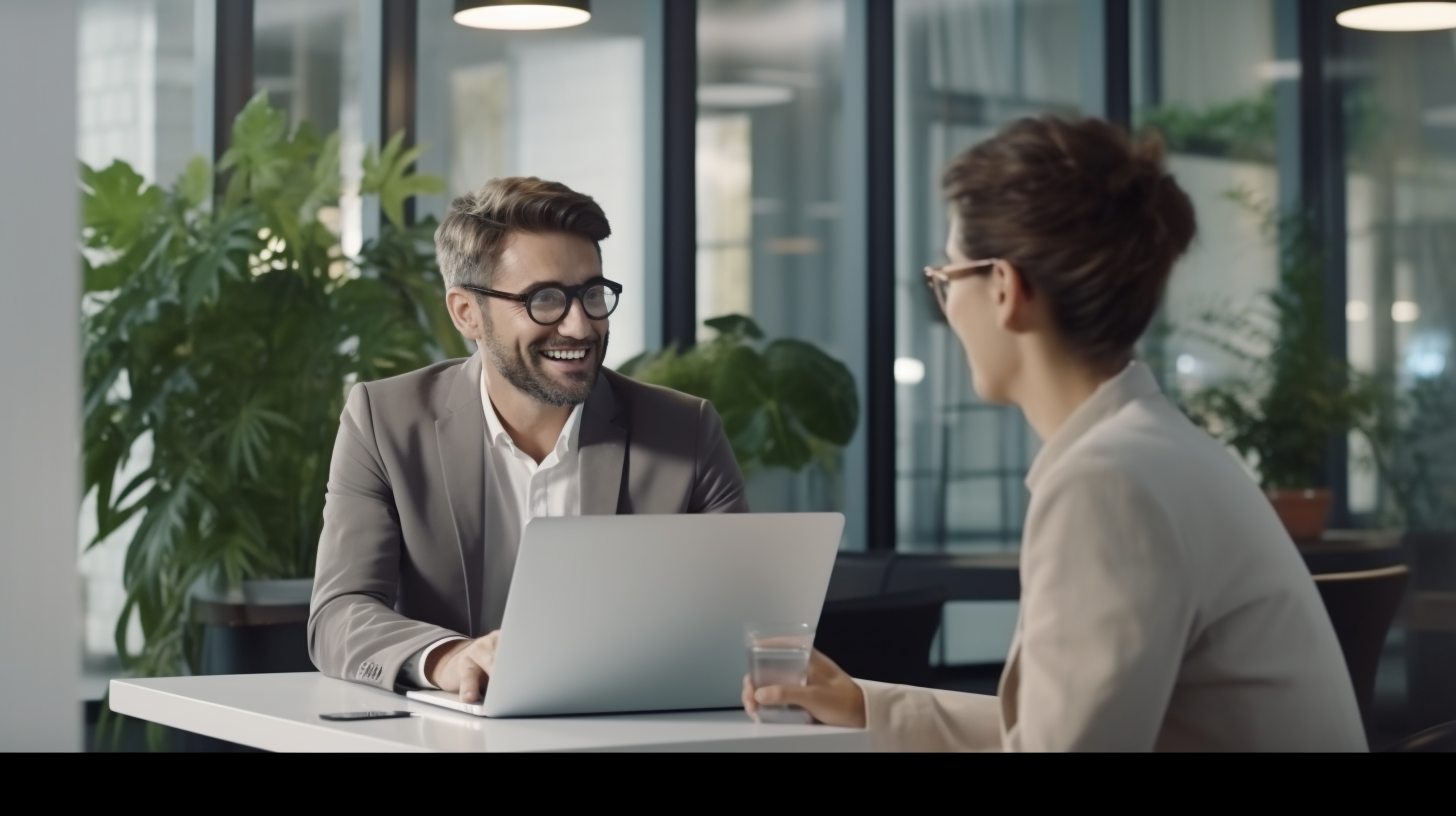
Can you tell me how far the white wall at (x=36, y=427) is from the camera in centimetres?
443

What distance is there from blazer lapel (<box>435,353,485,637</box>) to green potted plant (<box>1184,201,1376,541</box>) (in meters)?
4.19

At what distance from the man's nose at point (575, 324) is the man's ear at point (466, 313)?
0.51 feet

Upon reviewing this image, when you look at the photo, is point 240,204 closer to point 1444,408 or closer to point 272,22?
point 272,22

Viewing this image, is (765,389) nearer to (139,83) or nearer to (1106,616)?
(139,83)

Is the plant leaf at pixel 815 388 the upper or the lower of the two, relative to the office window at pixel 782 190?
lower

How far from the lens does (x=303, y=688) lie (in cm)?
225

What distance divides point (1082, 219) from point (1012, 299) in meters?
0.10

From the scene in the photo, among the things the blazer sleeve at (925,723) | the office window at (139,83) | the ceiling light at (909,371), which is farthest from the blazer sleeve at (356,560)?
the ceiling light at (909,371)

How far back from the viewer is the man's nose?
8.52 feet

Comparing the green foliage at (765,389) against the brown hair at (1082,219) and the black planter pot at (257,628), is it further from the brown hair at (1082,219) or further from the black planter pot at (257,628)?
the brown hair at (1082,219)

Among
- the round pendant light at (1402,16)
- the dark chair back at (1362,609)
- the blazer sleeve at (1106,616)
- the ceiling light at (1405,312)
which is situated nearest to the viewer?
the blazer sleeve at (1106,616)

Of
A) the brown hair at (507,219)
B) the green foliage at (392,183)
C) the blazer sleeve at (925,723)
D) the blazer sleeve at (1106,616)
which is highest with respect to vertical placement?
the green foliage at (392,183)
